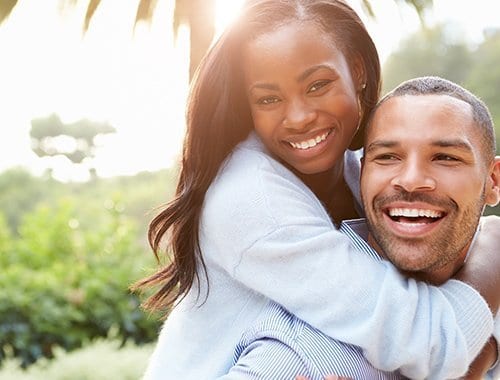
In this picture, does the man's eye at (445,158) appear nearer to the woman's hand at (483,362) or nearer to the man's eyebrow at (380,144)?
the man's eyebrow at (380,144)

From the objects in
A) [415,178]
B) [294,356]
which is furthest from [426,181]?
[294,356]

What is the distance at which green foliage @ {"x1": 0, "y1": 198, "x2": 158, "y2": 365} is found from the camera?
834 cm

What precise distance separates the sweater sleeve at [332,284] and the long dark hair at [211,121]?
10cm

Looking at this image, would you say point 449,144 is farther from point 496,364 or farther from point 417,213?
point 496,364

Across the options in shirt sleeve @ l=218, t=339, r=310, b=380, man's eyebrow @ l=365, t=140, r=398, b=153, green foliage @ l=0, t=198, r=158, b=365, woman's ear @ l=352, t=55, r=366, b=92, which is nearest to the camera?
shirt sleeve @ l=218, t=339, r=310, b=380

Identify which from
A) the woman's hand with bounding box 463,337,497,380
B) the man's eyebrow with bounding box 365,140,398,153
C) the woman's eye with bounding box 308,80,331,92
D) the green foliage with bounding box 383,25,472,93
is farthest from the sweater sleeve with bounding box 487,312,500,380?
the green foliage with bounding box 383,25,472,93

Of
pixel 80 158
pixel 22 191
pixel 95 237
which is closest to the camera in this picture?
pixel 95 237

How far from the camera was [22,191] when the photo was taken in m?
25.5

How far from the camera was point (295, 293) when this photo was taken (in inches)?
90.4

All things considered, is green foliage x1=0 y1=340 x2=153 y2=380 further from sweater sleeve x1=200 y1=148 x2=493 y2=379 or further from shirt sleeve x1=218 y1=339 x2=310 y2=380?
shirt sleeve x1=218 y1=339 x2=310 y2=380

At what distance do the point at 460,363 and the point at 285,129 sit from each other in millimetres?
832

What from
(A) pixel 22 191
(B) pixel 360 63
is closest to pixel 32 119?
(A) pixel 22 191

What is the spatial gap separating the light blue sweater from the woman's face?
10 cm

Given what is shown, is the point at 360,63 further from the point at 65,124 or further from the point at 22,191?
the point at 65,124
